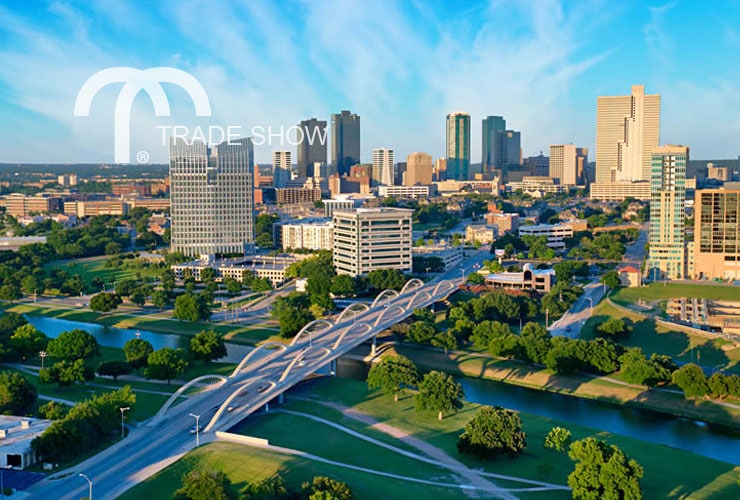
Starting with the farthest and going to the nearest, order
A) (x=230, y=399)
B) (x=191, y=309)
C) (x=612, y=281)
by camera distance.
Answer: (x=612, y=281) → (x=191, y=309) → (x=230, y=399)

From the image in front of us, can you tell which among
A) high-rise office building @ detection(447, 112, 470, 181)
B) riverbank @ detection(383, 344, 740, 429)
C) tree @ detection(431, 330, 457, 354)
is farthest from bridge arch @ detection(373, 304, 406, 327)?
high-rise office building @ detection(447, 112, 470, 181)

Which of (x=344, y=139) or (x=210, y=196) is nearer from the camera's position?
(x=210, y=196)

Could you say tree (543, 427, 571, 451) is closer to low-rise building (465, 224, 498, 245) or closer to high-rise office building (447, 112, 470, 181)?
low-rise building (465, 224, 498, 245)

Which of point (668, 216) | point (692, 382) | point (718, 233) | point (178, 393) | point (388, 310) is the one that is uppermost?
point (668, 216)

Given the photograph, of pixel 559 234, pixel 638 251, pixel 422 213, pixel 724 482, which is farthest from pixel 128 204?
pixel 724 482

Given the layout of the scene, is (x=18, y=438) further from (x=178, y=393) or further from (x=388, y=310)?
(x=388, y=310)

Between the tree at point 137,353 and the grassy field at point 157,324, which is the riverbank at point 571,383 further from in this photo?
the tree at point 137,353

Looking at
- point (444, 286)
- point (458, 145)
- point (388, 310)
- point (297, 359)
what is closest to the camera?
point (297, 359)

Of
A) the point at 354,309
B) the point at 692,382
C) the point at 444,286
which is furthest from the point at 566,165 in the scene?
the point at 692,382
